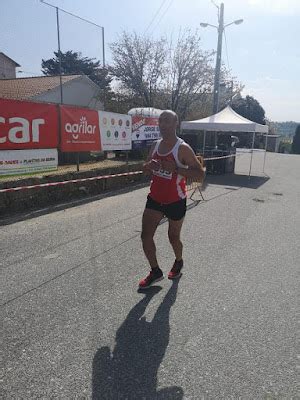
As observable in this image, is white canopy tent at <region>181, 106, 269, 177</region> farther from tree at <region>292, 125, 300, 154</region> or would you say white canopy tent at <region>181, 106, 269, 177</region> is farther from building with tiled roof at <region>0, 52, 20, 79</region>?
tree at <region>292, 125, 300, 154</region>

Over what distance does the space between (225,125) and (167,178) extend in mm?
11882

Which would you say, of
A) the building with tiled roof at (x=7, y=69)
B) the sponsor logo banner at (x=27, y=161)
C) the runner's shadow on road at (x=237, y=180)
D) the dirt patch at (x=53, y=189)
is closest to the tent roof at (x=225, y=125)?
the runner's shadow on road at (x=237, y=180)

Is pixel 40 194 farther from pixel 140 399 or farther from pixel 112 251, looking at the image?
pixel 140 399

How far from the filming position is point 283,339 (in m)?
3.24

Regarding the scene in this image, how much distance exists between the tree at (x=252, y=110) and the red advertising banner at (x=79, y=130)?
4445 cm

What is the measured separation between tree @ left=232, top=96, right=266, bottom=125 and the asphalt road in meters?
48.1

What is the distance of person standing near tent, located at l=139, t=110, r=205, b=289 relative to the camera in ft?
12.6

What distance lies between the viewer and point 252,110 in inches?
2085

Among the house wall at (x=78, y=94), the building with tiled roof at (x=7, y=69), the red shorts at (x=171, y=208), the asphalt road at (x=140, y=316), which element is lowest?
the asphalt road at (x=140, y=316)

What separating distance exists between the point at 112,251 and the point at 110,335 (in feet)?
7.21

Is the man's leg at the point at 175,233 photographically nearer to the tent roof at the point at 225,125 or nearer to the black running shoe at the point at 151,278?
the black running shoe at the point at 151,278

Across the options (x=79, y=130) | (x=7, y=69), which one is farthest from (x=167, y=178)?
(x=7, y=69)

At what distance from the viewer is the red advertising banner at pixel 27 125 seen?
23.6 ft

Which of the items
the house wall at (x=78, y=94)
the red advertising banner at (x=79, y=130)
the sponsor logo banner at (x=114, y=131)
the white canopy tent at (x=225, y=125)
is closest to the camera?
the red advertising banner at (x=79, y=130)
